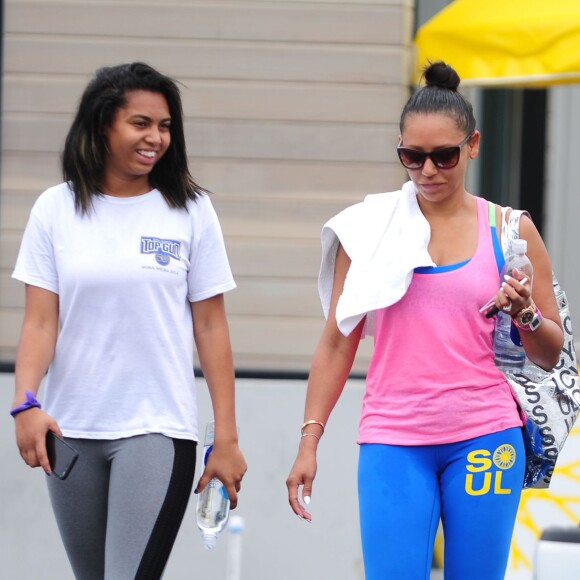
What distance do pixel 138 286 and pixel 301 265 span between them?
2.70 m

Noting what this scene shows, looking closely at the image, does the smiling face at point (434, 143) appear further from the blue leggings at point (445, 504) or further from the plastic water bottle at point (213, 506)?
the plastic water bottle at point (213, 506)

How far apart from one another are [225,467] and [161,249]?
2.02 feet

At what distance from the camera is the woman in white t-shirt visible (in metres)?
3.34

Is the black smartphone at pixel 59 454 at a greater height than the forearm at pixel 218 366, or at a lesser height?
lesser

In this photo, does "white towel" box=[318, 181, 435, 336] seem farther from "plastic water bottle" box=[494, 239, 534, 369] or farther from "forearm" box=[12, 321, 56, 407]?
"forearm" box=[12, 321, 56, 407]

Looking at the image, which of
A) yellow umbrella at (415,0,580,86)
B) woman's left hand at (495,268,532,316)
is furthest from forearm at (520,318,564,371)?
yellow umbrella at (415,0,580,86)

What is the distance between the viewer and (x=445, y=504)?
3.18m

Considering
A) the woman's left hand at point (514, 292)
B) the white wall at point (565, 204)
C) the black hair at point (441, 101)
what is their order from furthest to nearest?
the white wall at point (565, 204) → the black hair at point (441, 101) → the woman's left hand at point (514, 292)

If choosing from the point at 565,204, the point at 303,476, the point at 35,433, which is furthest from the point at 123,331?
the point at 565,204

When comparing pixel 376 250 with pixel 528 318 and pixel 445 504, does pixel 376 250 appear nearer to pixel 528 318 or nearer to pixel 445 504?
pixel 528 318

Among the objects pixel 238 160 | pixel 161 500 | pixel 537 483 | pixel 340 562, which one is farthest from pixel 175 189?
pixel 340 562

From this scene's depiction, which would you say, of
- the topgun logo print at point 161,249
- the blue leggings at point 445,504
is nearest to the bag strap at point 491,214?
the blue leggings at point 445,504

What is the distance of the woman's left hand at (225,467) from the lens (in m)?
3.45

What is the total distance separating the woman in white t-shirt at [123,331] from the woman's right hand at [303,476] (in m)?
0.26
